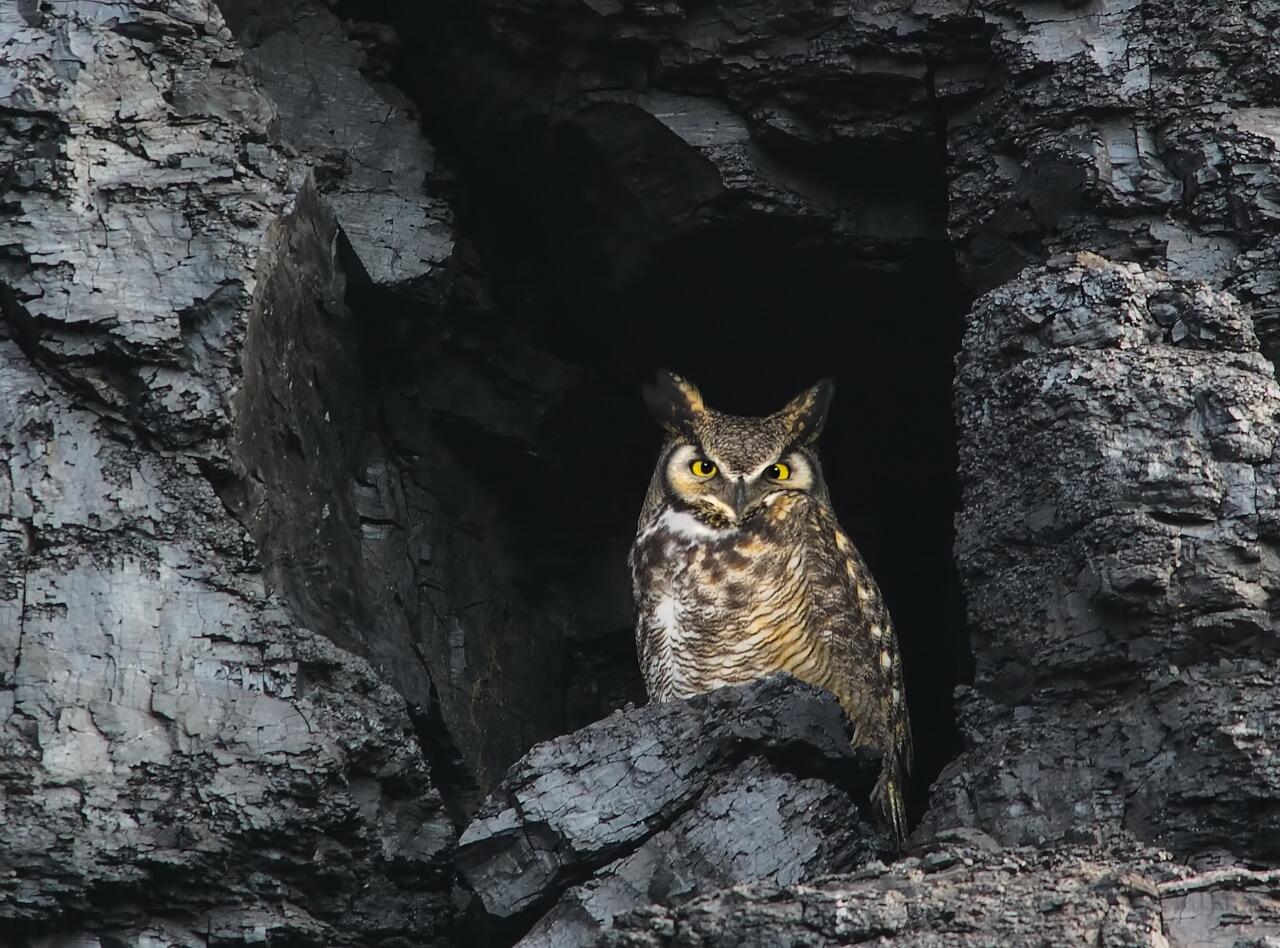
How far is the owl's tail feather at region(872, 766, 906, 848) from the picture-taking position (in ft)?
14.0

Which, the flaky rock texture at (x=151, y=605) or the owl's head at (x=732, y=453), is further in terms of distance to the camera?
the owl's head at (x=732, y=453)

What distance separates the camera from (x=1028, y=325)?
389 cm

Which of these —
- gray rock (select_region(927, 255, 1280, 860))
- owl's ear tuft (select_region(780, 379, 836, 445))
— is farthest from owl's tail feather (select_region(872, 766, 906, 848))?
owl's ear tuft (select_region(780, 379, 836, 445))

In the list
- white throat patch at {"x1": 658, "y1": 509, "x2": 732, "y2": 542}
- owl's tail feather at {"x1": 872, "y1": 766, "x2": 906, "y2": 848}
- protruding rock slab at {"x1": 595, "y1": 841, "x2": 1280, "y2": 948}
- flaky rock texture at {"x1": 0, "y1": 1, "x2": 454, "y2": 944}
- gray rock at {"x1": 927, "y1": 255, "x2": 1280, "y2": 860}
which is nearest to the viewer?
protruding rock slab at {"x1": 595, "y1": 841, "x2": 1280, "y2": 948}

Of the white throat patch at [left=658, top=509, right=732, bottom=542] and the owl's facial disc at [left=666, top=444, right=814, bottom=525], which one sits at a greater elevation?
the owl's facial disc at [left=666, top=444, right=814, bottom=525]

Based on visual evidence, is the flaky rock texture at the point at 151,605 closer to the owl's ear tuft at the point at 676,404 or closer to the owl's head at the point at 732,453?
the owl's head at the point at 732,453

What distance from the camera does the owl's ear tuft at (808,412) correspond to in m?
4.79

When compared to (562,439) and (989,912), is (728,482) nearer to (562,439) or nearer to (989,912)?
(562,439)

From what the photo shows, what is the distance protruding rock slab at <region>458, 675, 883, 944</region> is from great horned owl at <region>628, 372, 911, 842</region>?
0.61m

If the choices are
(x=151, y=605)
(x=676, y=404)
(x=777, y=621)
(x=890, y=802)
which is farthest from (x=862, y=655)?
(x=151, y=605)

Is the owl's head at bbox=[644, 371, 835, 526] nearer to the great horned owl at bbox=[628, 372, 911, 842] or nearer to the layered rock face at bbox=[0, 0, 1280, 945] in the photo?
the great horned owl at bbox=[628, 372, 911, 842]

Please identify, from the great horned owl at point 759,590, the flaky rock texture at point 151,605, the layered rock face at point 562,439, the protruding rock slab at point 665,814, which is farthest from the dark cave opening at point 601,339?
the protruding rock slab at point 665,814

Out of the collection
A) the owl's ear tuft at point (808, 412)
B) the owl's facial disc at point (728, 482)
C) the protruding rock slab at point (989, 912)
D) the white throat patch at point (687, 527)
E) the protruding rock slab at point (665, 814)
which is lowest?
the protruding rock slab at point (989, 912)

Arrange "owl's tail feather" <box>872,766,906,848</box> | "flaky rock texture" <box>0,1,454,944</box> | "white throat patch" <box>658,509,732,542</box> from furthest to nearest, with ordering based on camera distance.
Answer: "white throat patch" <box>658,509,732,542</box> < "owl's tail feather" <box>872,766,906,848</box> < "flaky rock texture" <box>0,1,454,944</box>
